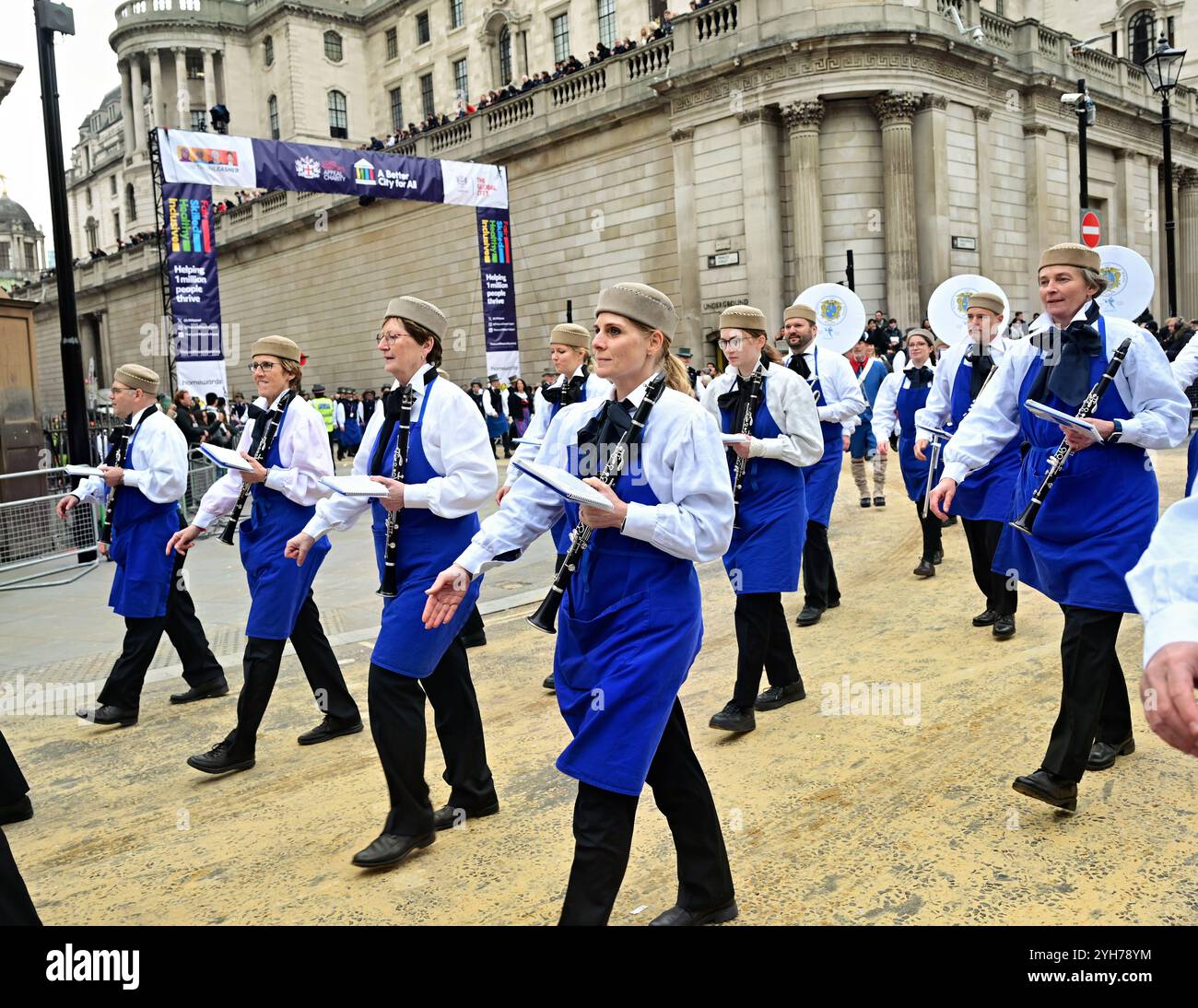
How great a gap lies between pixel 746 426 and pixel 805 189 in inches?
828

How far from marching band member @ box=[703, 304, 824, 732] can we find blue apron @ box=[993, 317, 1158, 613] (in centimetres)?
138

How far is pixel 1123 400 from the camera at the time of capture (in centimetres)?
448

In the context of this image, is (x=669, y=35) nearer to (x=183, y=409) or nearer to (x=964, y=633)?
(x=183, y=409)

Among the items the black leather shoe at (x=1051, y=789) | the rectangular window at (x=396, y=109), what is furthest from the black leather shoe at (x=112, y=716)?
the rectangular window at (x=396, y=109)

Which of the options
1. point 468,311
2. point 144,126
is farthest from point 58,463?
point 144,126

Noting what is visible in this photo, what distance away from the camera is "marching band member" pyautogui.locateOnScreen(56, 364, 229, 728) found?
Result: 6.36m

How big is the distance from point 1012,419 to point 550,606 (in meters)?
2.60

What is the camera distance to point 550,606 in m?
3.28

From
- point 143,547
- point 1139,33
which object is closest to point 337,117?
point 1139,33

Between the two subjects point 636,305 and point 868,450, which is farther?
point 868,450

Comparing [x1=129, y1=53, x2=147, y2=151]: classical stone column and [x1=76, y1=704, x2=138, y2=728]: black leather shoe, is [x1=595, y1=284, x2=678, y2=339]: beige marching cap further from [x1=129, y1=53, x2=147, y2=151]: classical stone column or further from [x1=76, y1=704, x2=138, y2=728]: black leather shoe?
[x1=129, y1=53, x2=147, y2=151]: classical stone column

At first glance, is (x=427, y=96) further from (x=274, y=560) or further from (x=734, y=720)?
(x=734, y=720)

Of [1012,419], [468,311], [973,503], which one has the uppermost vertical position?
[468,311]

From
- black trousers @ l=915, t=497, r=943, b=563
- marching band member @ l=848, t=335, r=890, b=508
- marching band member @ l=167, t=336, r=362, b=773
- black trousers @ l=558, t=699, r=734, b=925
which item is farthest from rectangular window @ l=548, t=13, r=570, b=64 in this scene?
black trousers @ l=558, t=699, r=734, b=925
